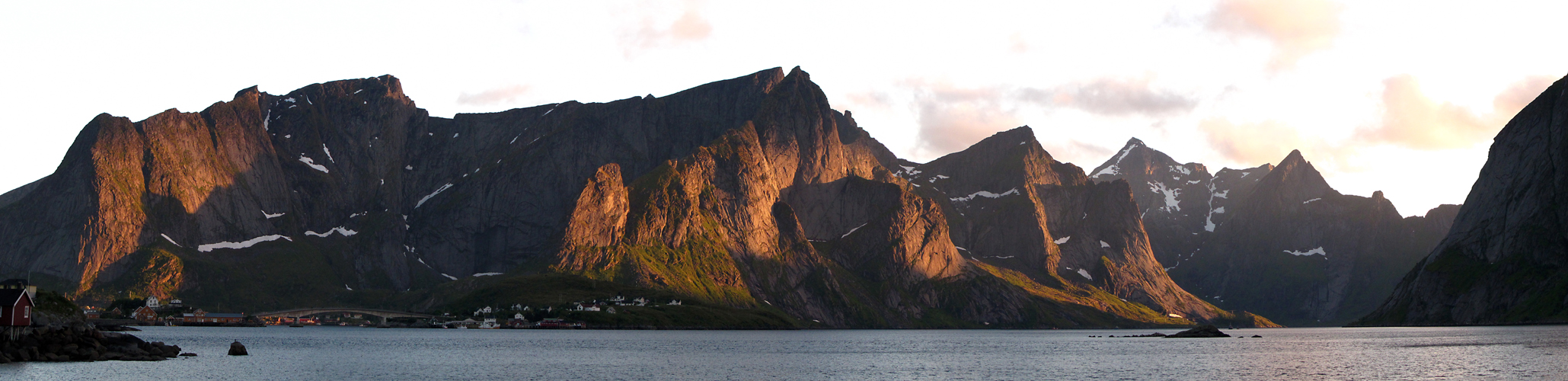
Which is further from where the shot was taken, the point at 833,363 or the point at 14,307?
the point at 833,363

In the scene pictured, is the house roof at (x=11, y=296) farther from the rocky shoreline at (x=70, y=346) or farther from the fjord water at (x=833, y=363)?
the fjord water at (x=833, y=363)

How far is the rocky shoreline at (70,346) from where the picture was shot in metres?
117

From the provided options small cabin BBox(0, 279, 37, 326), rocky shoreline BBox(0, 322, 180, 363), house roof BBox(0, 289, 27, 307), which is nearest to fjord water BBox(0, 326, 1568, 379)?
rocky shoreline BBox(0, 322, 180, 363)

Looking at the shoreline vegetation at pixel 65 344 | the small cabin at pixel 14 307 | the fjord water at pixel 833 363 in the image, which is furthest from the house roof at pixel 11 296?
the fjord water at pixel 833 363

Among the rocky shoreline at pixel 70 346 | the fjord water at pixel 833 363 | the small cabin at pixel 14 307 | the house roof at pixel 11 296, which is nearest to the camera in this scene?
the house roof at pixel 11 296

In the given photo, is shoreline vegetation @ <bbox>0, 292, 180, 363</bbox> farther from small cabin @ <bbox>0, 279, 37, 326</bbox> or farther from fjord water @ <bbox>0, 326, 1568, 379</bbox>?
fjord water @ <bbox>0, 326, 1568, 379</bbox>

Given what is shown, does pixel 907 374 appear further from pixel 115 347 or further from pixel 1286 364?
pixel 115 347

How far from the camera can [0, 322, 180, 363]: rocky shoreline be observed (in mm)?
116625

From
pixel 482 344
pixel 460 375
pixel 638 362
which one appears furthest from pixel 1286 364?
pixel 482 344

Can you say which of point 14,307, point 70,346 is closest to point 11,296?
point 14,307

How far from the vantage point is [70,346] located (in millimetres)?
121688

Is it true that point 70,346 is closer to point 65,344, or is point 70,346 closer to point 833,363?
point 65,344

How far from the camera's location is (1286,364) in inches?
5354

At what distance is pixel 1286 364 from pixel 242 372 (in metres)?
111
